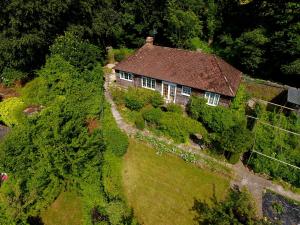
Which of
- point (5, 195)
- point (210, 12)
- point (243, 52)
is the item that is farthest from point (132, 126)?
point (210, 12)

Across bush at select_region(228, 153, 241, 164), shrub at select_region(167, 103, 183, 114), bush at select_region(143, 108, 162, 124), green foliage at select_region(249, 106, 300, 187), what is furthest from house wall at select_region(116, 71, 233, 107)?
bush at select_region(228, 153, 241, 164)

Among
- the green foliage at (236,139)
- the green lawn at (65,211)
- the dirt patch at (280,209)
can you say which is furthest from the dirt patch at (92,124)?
the dirt patch at (280,209)

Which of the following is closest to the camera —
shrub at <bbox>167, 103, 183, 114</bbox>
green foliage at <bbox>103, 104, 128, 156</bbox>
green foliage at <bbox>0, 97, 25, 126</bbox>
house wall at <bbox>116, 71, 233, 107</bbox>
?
green foliage at <bbox>103, 104, 128, 156</bbox>

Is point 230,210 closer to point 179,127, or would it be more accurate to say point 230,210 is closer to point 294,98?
point 179,127

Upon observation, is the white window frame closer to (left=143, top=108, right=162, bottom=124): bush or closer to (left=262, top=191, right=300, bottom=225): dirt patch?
(left=143, top=108, right=162, bottom=124): bush

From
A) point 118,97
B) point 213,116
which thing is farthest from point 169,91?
point 213,116

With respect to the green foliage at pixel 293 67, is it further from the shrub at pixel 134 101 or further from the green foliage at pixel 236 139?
the shrub at pixel 134 101

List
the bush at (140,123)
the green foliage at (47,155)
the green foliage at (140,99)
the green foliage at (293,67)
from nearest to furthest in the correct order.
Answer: the green foliage at (47,155), the bush at (140,123), the green foliage at (140,99), the green foliage at (293,67)
